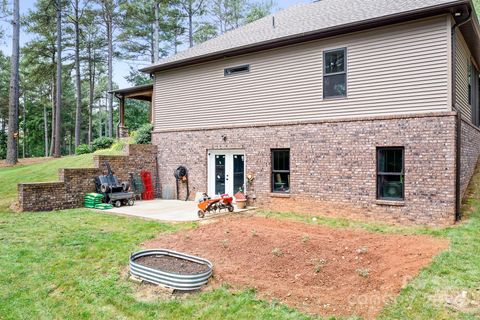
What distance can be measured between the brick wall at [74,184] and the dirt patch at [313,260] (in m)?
5.62

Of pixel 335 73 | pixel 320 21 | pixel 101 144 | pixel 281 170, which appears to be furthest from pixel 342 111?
pixel 101 144

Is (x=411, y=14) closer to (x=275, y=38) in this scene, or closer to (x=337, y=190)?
(x=275, y=38)

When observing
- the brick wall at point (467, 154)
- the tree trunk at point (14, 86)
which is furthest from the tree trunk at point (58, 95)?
the brick wall at point (467, 154)

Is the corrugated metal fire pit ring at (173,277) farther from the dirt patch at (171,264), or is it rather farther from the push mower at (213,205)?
the push mower at (213,205)

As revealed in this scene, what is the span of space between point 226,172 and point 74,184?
206 inches

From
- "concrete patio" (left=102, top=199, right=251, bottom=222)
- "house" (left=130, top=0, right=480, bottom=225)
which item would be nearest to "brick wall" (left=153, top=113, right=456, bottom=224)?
"house" (left=130, top=0, right=480, bottom=225)

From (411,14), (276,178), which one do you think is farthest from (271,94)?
(411,14)

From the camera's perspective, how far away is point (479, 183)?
35.6 feet

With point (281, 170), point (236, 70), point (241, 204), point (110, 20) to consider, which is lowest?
point (241, 204)

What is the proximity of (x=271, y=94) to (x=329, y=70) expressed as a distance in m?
2.03

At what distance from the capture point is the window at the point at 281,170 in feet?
35.7

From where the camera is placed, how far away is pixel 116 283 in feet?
17.5

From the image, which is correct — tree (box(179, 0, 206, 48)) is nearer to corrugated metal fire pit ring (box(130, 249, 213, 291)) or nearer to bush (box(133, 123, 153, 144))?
bush (box(133, 123, 153, 144))

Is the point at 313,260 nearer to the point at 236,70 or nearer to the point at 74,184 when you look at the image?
the point at 236,70
